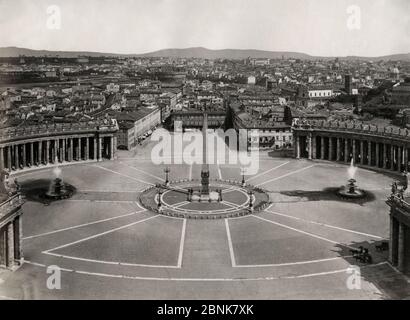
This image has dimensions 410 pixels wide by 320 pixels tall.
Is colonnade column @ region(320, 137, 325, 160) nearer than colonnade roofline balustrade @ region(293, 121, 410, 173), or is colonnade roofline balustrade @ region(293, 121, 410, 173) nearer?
colonnade roofline balustrade @ region(293, 121, 410, 173)

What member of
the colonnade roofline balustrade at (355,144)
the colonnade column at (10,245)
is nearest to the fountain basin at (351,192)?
the colonnade roofline balustrade at (355,144)

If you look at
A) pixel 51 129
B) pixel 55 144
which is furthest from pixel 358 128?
pixel 51 129

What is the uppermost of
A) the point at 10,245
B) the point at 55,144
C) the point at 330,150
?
the point at 55,144

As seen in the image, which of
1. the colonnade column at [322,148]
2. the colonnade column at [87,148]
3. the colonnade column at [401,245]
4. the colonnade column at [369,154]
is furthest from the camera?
the colonnade column at [322,148]

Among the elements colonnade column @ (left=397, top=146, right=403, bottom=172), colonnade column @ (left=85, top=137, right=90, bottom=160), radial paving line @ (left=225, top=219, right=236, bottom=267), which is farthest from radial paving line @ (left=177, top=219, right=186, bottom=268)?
colonnade column @ (left=85, top=137, right=90, bottom=160)

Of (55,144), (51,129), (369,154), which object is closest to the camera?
(369,154)

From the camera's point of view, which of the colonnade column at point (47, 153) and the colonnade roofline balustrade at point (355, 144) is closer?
the colonnade roofline balustrade at point (355, 144)

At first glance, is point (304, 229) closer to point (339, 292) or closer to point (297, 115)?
point (339, 292)

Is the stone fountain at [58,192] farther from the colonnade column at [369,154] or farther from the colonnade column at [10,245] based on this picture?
the colonnade column at [369,154]

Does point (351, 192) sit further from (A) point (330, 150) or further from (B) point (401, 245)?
(A) point (330, 150)

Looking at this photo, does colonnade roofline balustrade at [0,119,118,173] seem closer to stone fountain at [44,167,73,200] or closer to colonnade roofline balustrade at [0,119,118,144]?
A: colonnade roofline balustrade at [0,119,118,144]

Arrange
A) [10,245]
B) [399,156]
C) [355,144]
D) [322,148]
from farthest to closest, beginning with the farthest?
1. [322,148]
2. [355,144]
3. [399,156]
4. [10,245]
